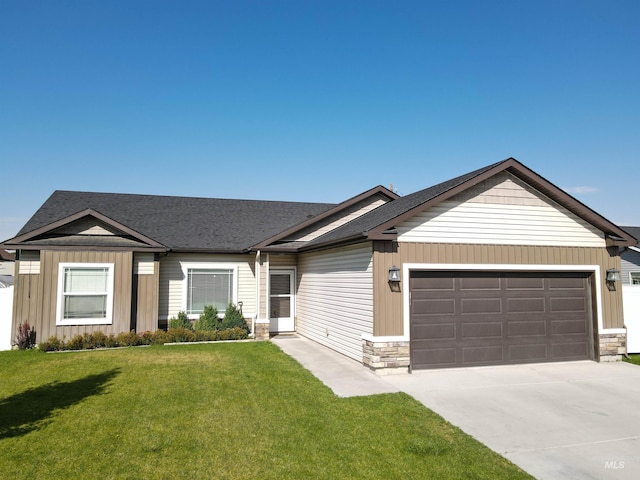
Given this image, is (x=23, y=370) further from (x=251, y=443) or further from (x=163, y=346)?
(x=251, y=443)

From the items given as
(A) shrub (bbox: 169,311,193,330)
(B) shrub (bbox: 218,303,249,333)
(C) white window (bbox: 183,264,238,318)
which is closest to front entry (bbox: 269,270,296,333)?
(B) shrub (bbox: 218,303,249,333)

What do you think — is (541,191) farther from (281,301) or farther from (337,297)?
(281,301)

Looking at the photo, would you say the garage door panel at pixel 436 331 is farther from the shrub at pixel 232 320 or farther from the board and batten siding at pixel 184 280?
the board and batten siding at pixel 184 280

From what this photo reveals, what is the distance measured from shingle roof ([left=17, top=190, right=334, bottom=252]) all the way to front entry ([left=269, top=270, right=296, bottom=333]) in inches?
64.7

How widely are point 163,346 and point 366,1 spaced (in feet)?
40.3

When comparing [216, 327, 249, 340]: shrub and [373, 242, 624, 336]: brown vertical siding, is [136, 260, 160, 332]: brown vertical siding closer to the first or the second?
[216, 327, 249, 340]: shrub

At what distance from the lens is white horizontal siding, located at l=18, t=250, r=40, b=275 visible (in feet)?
41.0

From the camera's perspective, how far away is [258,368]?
966 centimetres

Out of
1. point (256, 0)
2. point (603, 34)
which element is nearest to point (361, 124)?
point (256, 0)

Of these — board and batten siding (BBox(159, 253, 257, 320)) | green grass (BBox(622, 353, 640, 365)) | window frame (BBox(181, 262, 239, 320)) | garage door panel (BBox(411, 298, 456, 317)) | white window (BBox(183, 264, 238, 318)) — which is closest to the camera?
garage door panel (BBox(411, 298, 456, 317))

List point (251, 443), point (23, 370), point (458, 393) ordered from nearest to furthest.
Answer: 1. point (251, 443)
2. point (458, 393)
3. point (23, 370)

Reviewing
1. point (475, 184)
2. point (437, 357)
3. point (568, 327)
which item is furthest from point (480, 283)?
point (568, 327)

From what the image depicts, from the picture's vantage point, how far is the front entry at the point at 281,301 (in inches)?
605

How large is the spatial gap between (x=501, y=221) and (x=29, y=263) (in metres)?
13.7
